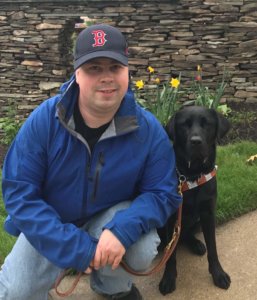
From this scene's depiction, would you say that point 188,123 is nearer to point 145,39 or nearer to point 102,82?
point 102,82

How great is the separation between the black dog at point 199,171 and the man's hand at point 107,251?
26.9 inches

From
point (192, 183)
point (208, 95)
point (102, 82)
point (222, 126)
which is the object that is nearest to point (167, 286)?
point (192, 183)

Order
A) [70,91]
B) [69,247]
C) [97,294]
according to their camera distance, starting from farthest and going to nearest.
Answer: [97,294] → [70,91] → [69,247]

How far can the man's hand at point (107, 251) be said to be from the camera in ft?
7.02

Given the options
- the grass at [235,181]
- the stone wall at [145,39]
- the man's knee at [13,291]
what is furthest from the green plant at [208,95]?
the man's knee at [13,291]

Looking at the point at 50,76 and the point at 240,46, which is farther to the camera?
the point at 50,76

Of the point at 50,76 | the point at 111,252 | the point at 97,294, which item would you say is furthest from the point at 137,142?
the point at 50,76

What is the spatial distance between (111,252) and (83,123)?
0.67 meters

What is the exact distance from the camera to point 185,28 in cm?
594

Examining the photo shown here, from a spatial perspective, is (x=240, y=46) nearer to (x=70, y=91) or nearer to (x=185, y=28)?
(x=185, y=28)

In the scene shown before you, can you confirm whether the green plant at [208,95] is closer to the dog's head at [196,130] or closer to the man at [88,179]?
the dog's head at [196,130]

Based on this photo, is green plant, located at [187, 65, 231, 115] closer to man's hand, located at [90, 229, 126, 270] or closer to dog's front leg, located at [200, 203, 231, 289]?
dog's front leg, located at [200, 203, 231, 289]

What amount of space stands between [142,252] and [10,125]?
14.0 feet

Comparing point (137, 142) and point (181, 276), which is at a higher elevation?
point (137, 142)
